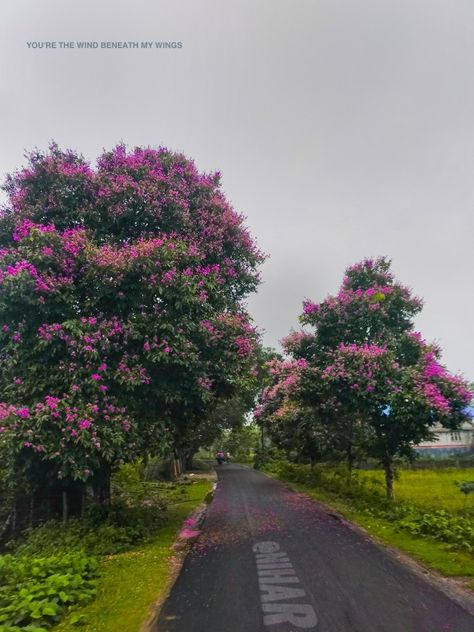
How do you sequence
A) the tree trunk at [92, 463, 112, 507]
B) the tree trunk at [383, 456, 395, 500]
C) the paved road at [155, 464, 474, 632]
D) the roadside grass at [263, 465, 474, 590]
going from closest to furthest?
the paved road at [155, 464, 474, 632] < the roadside grass at [263, 465, 474, 590] < the tree trunk at [92, 463, 112, 507] < the tree trunk at [383, 456, 395, 500]

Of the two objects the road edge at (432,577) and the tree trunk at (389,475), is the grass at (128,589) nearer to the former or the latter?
the road edge at (432,577)

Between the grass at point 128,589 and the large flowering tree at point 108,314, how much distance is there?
6.29ft

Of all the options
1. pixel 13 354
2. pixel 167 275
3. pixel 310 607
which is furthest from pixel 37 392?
pixel 310 607

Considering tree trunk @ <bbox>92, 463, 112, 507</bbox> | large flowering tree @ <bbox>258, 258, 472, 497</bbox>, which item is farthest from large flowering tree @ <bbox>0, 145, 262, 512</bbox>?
large flowering tree @ <bbox>258, 258, 472, 497</bbox>

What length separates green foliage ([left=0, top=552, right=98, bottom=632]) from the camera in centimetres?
571

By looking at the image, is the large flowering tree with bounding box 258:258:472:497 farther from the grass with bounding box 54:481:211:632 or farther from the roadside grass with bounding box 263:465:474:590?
the grass with bounding box 54:481:211:632

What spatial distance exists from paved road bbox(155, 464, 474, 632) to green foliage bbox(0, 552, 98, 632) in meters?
1.49

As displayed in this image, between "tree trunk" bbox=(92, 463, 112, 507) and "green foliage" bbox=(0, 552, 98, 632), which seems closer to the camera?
"green foliage" bbox=(0, 552, 98, 632)

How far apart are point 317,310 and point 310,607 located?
11.5 metres

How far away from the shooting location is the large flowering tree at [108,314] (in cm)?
915

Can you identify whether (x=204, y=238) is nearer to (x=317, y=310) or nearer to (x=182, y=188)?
(x=182, y=188)

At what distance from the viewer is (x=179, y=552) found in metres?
9.48

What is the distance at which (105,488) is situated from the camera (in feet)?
40.0

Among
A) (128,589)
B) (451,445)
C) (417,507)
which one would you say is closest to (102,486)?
(128,589)
